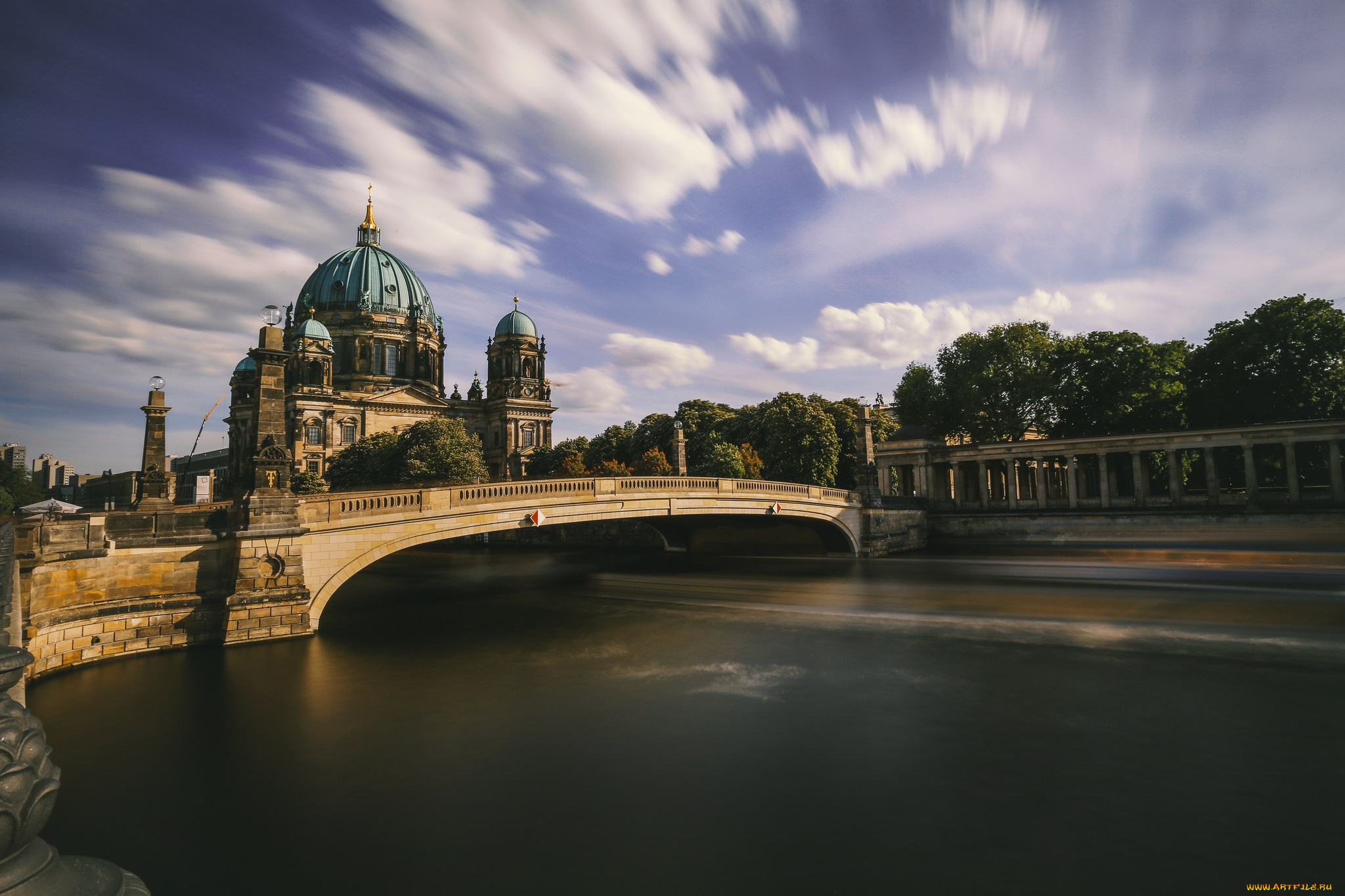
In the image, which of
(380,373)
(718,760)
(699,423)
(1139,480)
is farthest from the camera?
(380,373)

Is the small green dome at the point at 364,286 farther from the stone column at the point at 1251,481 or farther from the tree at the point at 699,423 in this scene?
the stone column at the point at 1251,481

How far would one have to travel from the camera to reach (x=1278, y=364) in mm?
42906

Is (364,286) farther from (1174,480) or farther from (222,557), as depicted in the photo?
(1174,480)

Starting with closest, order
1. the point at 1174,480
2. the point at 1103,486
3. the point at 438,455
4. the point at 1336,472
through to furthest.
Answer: the point at 1336,472 < the point at 1174,480 < the point at 1103,486 < the point at 438,455

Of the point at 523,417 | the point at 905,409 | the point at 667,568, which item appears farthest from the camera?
the point at 523,417

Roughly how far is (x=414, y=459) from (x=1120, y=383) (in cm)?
5250

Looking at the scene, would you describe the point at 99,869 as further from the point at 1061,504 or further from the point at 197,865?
the point at 1061,504

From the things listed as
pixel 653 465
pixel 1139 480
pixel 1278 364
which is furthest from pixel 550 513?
pixel 1278 364

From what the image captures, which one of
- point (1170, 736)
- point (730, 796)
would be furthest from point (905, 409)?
point (730, 796)

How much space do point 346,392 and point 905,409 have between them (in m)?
58.3

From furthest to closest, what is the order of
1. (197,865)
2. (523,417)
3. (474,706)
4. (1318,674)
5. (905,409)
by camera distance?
(523,417), (905,409), (1318,674), (474,706), (197,865)

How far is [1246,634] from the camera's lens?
1822 centimetres

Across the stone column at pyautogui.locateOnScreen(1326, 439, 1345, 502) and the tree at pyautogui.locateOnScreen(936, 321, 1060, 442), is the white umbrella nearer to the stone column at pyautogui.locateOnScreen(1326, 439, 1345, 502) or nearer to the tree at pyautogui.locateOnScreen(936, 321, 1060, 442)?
the tree at pyautogui.locateOnScreen(936, 321, 1060, 442)

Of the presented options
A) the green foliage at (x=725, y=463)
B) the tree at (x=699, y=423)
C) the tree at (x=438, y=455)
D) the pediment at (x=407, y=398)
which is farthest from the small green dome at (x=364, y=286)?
the green foliage at (x=725, y=463)
